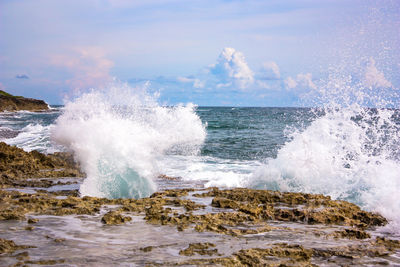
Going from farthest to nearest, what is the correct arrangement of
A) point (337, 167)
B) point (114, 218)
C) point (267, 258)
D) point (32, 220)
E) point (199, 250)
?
point (337, 167), point (114, 218), point (32, 220), point (199, 250), point (267, 258)

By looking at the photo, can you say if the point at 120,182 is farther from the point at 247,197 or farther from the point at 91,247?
the point at 91,247

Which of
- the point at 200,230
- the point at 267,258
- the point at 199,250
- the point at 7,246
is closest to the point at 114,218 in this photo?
the point at 200,230

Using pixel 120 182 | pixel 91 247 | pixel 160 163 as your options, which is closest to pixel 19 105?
pixel 160 163

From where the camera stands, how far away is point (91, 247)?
17.6 feet

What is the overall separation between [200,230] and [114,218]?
1.65m

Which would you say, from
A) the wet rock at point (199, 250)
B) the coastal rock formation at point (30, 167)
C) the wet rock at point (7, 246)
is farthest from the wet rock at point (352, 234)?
the coastal rock formation at point (30, 167)

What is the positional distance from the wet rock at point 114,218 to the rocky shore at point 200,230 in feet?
0.06

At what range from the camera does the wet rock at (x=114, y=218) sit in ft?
21.9

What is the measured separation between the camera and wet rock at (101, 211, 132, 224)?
6.69m

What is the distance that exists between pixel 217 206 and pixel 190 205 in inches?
22.9

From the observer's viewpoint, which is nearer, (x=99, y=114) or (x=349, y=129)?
(x=349, y=129)

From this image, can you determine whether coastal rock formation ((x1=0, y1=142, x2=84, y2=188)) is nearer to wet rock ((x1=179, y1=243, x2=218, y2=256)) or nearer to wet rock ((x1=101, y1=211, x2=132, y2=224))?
wet rock ((x1=101, y1=211, x2=132, y2=224))

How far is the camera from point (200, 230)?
6.24m

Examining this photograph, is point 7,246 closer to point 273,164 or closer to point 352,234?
point 352,234
